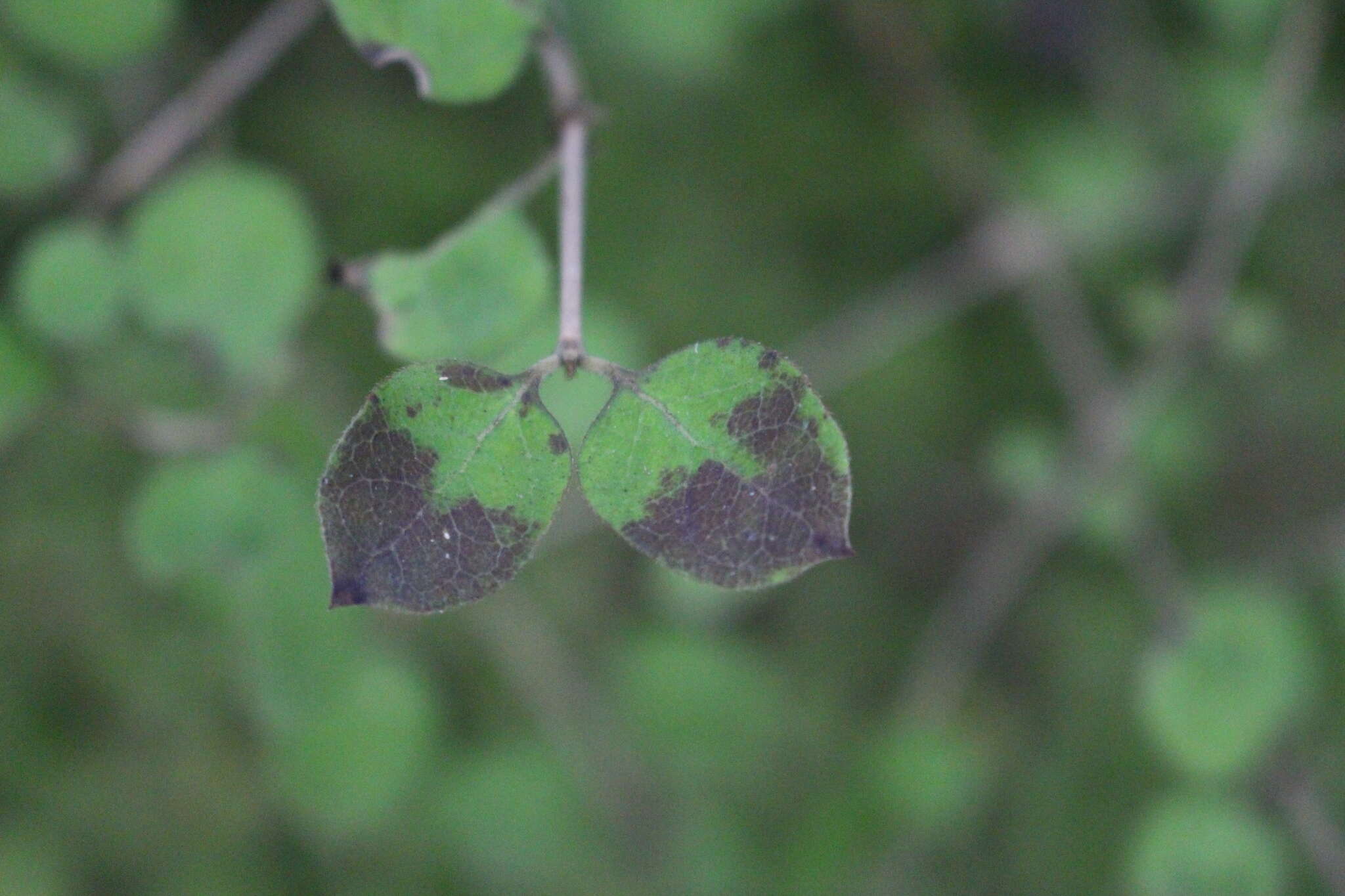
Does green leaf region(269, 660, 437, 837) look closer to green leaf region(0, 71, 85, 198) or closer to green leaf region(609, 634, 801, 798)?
green leaf region(609, 634, 801, 798)

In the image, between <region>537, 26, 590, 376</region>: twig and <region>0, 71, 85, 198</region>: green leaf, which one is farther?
<region>0, 71, 85, 198</region>: green leaf

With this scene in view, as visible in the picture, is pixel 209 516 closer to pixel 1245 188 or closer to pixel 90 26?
pixel 90 26

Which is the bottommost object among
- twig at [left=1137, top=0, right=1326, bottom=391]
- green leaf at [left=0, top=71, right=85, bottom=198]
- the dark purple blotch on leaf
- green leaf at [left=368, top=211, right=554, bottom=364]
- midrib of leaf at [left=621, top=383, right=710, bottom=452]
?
the dark purple blotch on leaf

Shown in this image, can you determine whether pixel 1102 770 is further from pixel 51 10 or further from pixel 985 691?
pixel 51 10

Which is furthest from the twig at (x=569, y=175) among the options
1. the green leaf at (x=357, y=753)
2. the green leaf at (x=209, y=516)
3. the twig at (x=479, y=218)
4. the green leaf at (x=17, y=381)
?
the green leaf at (x=357, y=753)

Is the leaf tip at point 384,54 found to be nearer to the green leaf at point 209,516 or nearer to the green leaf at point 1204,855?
the green leaf at point 209,516

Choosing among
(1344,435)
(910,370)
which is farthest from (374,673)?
(1344,435)

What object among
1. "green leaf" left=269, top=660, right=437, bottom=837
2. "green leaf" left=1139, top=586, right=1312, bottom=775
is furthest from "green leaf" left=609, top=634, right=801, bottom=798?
"green leaf" left=1139, top=586, right=1312, bottom=775
